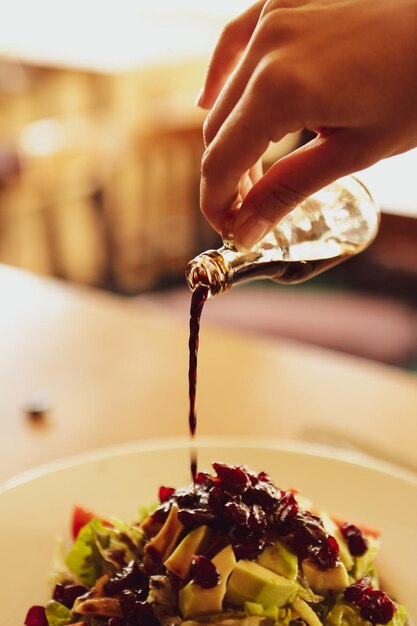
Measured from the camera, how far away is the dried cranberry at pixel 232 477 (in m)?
0.89

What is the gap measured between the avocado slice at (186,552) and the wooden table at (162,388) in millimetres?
429

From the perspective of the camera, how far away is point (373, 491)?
109 cm

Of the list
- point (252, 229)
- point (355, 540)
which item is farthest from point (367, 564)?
point (252, 229)

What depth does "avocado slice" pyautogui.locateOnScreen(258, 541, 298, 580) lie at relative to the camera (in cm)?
86

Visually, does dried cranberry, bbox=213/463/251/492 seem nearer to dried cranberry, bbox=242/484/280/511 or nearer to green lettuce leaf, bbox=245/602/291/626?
dried cranberry, bbox=242/484/280/511

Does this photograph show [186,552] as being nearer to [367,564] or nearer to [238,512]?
[238,512]

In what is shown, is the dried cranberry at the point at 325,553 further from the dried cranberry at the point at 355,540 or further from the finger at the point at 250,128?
the finger at the point at 250,128

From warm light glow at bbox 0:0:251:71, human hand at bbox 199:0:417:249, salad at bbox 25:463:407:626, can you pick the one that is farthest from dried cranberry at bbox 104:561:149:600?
warm light glow at bbox 0:0:251:71

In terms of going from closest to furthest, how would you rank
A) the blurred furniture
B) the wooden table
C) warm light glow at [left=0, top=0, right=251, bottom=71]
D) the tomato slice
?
the tomato slice
the wooden table
the blurred furniture
warm light glow at [left=0, top=0, right=251, bottom=71]

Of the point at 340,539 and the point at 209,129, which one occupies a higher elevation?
the point at 209,129

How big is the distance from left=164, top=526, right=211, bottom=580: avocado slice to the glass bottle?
29 centimetres

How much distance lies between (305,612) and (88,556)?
→ 11.1 inches

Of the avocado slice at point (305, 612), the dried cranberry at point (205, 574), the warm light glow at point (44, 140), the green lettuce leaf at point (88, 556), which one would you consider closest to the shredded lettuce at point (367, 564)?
the avocado slice at point (305, 612)

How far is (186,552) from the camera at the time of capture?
0.86 m
